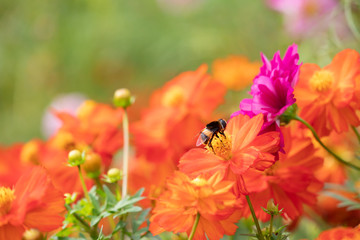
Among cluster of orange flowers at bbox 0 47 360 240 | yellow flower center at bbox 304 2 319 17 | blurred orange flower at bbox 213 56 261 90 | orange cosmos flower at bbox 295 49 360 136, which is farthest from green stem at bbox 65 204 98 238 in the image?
yellow flower center at bbox 304 2 319 17

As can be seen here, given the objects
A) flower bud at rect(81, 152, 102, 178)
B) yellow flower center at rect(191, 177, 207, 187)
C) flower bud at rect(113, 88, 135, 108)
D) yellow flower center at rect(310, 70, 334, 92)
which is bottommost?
yellow flower center at rect(191, 177, 207, 187)

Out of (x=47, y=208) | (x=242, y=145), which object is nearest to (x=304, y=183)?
(x=242, y=145)

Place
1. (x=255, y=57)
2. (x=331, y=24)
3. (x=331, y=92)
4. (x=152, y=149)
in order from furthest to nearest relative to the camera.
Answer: (x=255, y=57) → (x=331, y=24) → (x=152, y=149) → (x=331, y=92)

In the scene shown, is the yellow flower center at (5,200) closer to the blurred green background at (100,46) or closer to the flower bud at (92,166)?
the flower bud at (92,166)

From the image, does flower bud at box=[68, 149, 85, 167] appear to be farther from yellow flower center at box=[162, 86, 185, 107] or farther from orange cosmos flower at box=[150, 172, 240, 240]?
yellow flower center at box=[162, 86, 185, 107]

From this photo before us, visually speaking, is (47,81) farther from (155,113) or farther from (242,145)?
(242,145)

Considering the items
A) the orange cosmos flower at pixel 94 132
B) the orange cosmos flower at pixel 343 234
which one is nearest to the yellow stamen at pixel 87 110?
the orange cosmos flower at pixel 94 132

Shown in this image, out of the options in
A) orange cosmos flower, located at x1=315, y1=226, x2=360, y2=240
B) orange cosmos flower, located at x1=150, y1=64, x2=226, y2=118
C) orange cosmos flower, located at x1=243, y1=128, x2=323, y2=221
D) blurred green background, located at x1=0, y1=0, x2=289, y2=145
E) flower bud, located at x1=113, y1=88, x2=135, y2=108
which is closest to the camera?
orange cosmos flower, located at x1=315, y1=226, x2=360, y2=240
